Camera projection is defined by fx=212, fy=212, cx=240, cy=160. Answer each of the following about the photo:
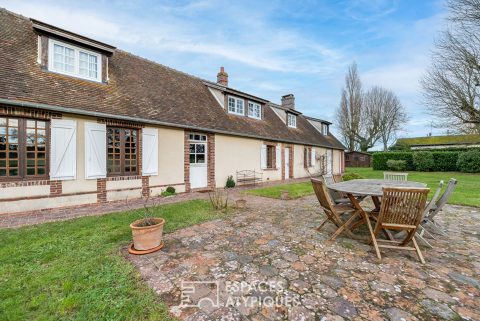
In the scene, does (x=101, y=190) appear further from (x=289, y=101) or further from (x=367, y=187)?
(x=289, y=101)

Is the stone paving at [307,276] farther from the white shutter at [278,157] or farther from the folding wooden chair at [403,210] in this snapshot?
the white shutter at [278,157]

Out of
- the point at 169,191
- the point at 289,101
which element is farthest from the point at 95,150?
the point at 289,101

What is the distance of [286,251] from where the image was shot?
3.48 metres

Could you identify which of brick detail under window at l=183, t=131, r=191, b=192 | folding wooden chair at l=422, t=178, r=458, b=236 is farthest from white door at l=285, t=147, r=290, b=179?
folding wooden chair at l=422, t=178, r=458, b=236

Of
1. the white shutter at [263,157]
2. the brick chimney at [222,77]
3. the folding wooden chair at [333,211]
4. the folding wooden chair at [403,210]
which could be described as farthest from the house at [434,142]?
the folding wooden chair at [403,210]

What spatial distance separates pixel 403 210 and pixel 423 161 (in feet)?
78.3

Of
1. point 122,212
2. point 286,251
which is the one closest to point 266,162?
point 122,212

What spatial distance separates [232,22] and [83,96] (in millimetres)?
6599

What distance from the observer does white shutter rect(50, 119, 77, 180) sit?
19.7ft

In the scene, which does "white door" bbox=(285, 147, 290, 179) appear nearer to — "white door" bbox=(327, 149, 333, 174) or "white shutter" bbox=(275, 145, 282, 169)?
"white shutter" bbox=(275, 145, 282, 169)

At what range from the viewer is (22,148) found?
18.7ft

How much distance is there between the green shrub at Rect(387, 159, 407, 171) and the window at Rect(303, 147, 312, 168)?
453 inches

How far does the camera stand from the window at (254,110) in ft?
44.5

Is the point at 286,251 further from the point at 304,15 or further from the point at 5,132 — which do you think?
the point at 304,15
